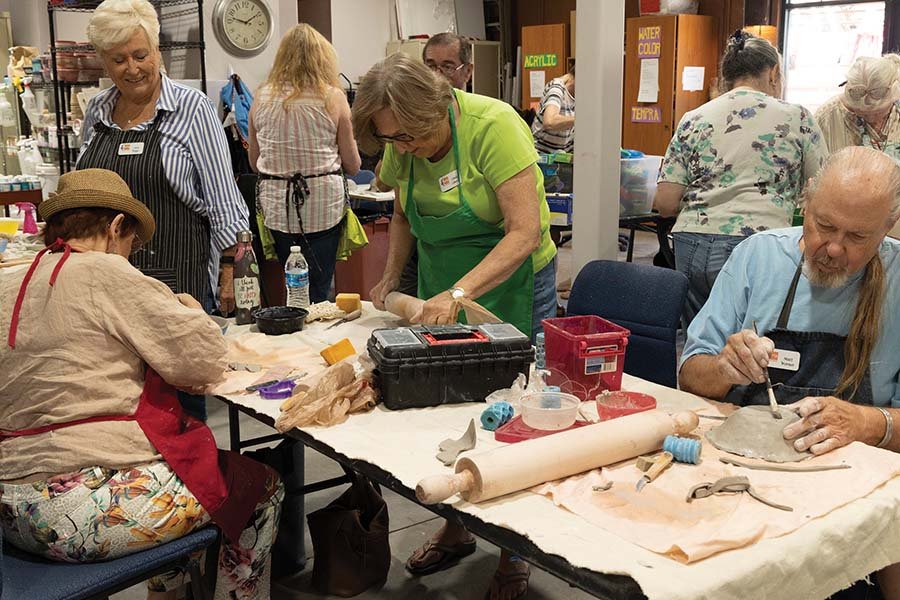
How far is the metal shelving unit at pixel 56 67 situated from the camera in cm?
643

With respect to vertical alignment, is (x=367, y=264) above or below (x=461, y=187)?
below

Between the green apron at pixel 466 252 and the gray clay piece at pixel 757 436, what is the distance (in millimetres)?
1069

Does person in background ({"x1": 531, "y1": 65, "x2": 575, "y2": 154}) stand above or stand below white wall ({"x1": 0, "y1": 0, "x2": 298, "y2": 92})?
below

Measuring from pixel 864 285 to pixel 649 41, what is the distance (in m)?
7.90

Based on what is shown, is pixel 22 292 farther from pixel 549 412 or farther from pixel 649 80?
pixel 649 80

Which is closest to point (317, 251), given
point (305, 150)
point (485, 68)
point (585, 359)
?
point (305, 150)

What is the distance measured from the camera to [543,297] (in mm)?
3055

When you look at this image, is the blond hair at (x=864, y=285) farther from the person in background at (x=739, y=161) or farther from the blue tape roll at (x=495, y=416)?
the person in background at (x=739, y=161)

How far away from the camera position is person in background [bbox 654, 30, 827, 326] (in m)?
3.77

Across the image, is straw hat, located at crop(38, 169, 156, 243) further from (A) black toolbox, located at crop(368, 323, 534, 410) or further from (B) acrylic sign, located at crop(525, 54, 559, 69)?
(B) acrylic sign, located at crop(525, 54, 559, 69)

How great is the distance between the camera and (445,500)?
1.69m

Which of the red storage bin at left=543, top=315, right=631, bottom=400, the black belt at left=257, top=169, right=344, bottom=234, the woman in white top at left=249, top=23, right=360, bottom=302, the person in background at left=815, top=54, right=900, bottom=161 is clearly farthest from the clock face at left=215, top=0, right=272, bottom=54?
the red storage bin at left=543, top=315, right=631, bottom=400

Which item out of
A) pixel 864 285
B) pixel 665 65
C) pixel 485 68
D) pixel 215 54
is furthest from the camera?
pixel 485 68

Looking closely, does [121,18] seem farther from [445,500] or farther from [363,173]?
[363,173]
